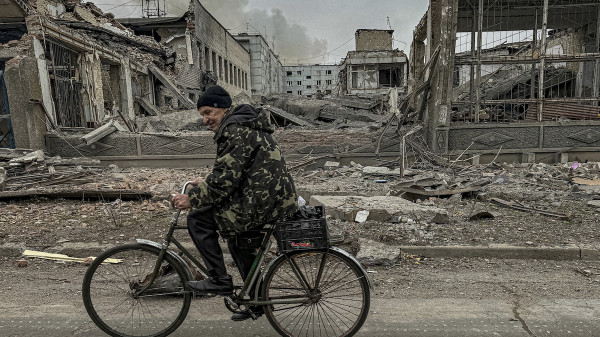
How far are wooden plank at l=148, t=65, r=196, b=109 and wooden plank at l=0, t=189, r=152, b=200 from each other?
12176mm

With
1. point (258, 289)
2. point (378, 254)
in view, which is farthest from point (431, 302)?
point (258, 289)

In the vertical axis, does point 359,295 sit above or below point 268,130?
below

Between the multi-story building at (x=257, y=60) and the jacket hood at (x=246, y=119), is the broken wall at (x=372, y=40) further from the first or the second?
the jacket hood at (x=246, y=119)

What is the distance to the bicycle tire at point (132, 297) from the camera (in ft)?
8.88

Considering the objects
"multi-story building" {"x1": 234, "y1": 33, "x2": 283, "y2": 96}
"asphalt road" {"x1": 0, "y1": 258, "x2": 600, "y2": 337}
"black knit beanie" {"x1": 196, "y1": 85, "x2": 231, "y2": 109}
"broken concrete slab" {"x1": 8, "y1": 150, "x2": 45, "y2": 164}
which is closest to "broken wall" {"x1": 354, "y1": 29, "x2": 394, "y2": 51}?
"multi-story building" {"x1": 234, "y1": 33, "x2": 283, "y2": 96}

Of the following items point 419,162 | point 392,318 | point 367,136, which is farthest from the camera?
point 367,136

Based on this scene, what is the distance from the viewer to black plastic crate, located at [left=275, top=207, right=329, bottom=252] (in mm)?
2479

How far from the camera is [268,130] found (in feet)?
8.23

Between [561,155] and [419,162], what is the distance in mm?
4468

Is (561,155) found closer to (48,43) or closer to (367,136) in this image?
(367,136)

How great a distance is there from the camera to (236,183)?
2395 mm

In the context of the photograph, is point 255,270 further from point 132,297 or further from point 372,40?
point 372,40

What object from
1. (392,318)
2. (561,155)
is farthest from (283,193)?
(561,155)

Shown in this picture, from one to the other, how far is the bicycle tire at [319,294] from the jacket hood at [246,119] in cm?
94
